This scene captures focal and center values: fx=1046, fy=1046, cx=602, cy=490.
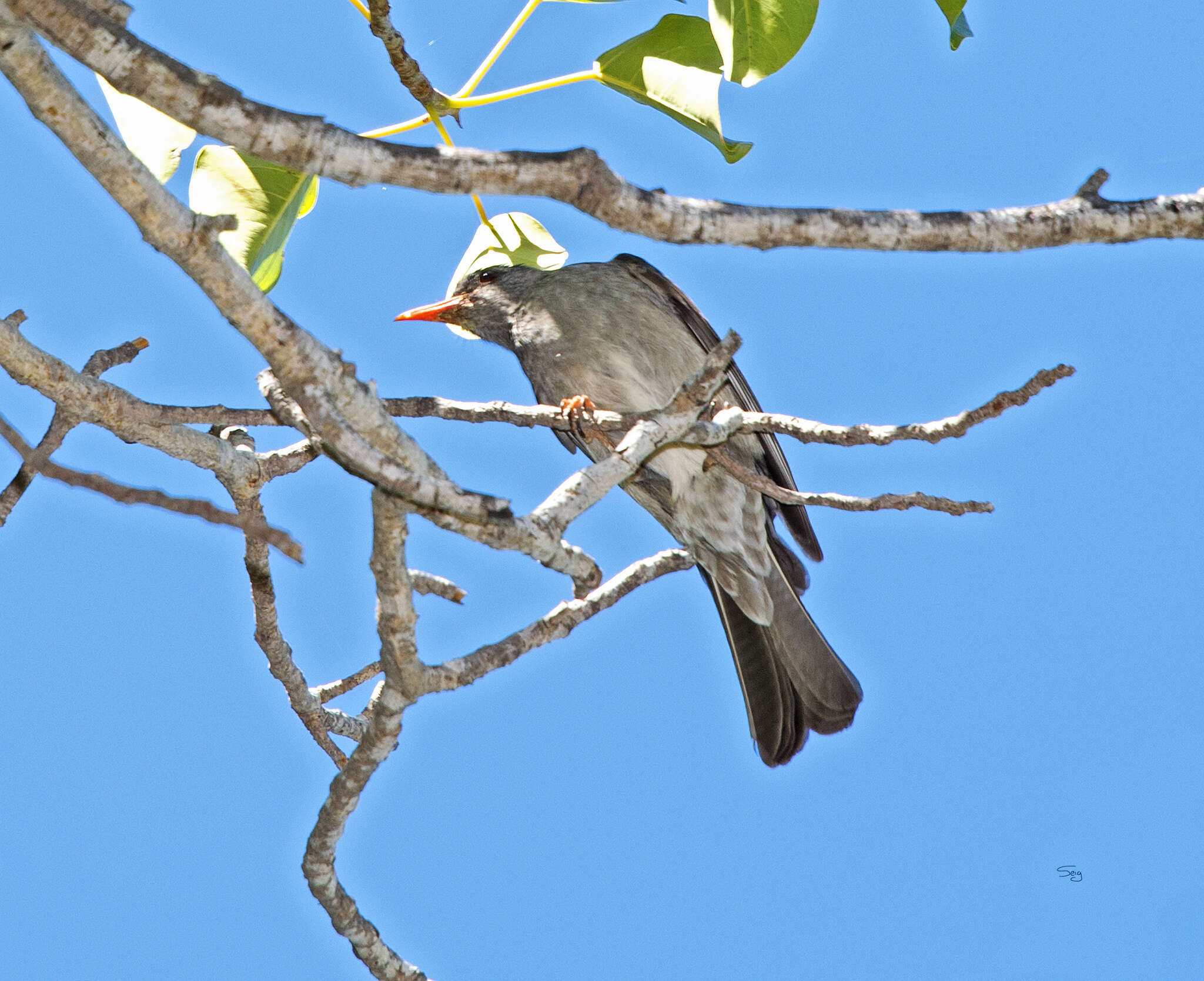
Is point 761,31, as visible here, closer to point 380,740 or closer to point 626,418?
point 626,418

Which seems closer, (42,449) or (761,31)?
(761,31)

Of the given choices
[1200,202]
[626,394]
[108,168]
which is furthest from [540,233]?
[1200,202]

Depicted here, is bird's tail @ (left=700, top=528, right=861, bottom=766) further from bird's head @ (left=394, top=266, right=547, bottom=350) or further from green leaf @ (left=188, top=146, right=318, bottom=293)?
green leaf @ (left=188, top=146, right=318, bottom=293)

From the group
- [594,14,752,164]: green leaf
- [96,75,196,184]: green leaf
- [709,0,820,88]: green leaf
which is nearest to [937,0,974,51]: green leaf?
[709,0,820,88]: green leaf

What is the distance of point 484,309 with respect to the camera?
527cm

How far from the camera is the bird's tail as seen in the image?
4.48 metres

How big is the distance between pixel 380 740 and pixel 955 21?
2.41 m

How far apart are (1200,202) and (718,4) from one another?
48.0 inches

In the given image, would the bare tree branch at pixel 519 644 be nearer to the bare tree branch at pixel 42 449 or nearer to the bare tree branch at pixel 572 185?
the bare tree branch at pixel 572 185

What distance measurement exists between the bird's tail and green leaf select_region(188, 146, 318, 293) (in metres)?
2.67

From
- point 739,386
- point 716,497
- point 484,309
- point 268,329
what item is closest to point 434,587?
point 268,329

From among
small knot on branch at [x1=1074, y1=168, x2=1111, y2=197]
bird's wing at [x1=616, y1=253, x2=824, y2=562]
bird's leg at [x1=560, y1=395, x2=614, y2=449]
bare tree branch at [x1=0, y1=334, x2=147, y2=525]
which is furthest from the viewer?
bird's wing at [x1=616, y1=253, x2=824, y2=562]

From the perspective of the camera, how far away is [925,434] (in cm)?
263

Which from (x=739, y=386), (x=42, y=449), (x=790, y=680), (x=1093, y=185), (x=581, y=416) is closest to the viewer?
(x=1093, y=185)
